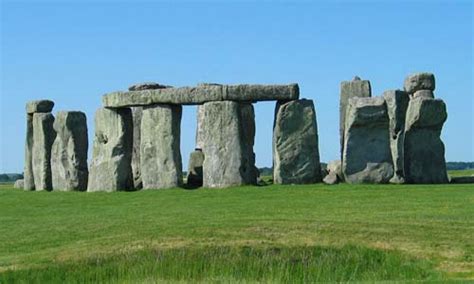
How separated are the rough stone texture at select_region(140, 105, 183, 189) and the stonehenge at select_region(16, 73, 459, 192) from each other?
0.10ft

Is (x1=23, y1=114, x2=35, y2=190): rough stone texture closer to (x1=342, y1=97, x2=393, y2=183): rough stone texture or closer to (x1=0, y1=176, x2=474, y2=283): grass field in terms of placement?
(x1=0, y1=176, x2=474, y2=283): grass field

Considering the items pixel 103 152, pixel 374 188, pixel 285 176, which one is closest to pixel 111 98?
pixel 103 152

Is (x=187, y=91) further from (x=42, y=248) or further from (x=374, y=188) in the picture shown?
(x=42, y=248)

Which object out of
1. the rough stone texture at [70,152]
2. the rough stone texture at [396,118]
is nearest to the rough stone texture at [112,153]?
the rough stone texture at [70,152]

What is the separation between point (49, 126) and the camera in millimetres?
33719

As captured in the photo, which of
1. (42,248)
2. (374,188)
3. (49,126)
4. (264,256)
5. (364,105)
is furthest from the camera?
(49,126)

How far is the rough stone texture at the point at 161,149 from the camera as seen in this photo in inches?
1168

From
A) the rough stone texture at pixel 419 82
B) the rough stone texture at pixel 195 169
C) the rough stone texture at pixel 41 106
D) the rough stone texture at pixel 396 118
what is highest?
the rough stone texture at pixel 419 82

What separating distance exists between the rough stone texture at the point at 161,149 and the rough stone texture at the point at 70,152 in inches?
110

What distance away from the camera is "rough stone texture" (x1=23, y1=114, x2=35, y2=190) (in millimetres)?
34562

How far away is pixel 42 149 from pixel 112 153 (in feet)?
12.9

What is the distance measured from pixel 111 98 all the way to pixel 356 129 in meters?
7.69

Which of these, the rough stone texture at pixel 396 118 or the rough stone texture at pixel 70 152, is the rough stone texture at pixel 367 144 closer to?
the rough stone texture at pixel 396 118

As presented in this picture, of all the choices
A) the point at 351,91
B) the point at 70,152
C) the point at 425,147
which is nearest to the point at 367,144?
the point at 425,147
